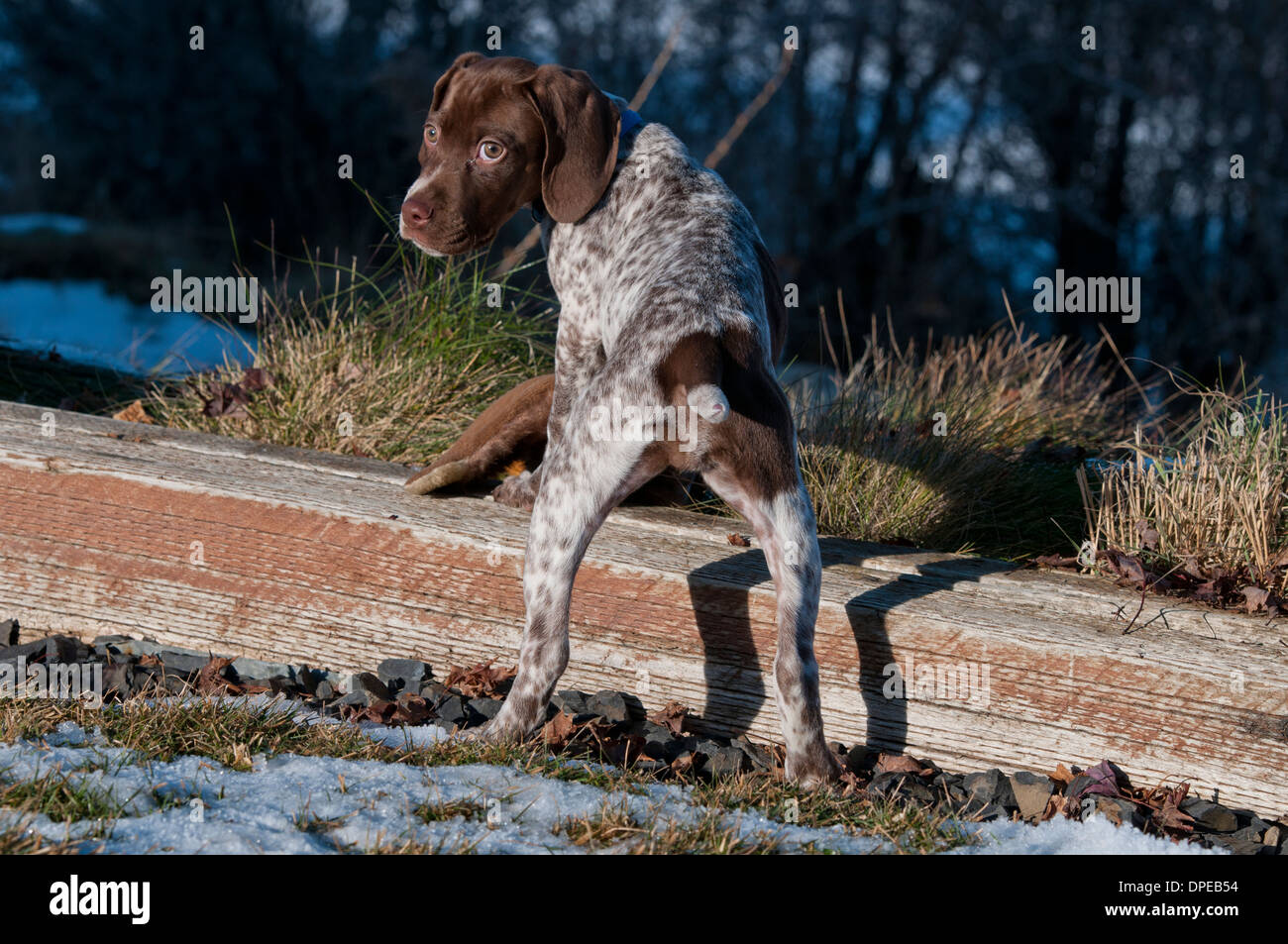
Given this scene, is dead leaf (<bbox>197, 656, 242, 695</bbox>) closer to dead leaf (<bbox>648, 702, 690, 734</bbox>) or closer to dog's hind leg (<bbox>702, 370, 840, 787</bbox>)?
dead leaf (<bbox>648, 702, 690, 734</bbox>)

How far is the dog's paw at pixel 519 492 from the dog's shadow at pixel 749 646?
84 cm

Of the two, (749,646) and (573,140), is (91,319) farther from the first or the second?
(749,646)

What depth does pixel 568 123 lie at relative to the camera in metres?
3.79

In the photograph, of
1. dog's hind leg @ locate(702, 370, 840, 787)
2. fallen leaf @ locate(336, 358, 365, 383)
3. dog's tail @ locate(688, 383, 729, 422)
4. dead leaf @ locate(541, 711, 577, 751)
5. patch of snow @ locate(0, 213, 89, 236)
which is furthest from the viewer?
patch of snow @ locate(0, 213, 89, 236)

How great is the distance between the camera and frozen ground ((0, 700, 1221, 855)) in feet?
8.48

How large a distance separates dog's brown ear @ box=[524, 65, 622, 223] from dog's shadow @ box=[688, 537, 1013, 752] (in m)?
1.29

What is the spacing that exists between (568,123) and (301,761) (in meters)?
2.13

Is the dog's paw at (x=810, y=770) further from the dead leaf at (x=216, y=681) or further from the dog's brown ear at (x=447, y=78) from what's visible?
the dog's brown ear at (x=447, y=78)

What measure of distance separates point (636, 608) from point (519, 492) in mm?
791

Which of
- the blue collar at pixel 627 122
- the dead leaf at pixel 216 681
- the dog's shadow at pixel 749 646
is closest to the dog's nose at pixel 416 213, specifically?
the blue collar at pixel 627 122

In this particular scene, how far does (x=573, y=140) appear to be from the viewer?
381 centimetres

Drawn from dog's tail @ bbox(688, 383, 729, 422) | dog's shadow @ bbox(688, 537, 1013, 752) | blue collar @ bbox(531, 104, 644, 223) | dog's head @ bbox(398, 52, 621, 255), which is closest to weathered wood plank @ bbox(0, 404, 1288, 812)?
dog's shadow @ bbox(688, 537, 1013, 752)

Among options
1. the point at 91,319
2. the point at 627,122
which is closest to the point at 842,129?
the point at 91,319
